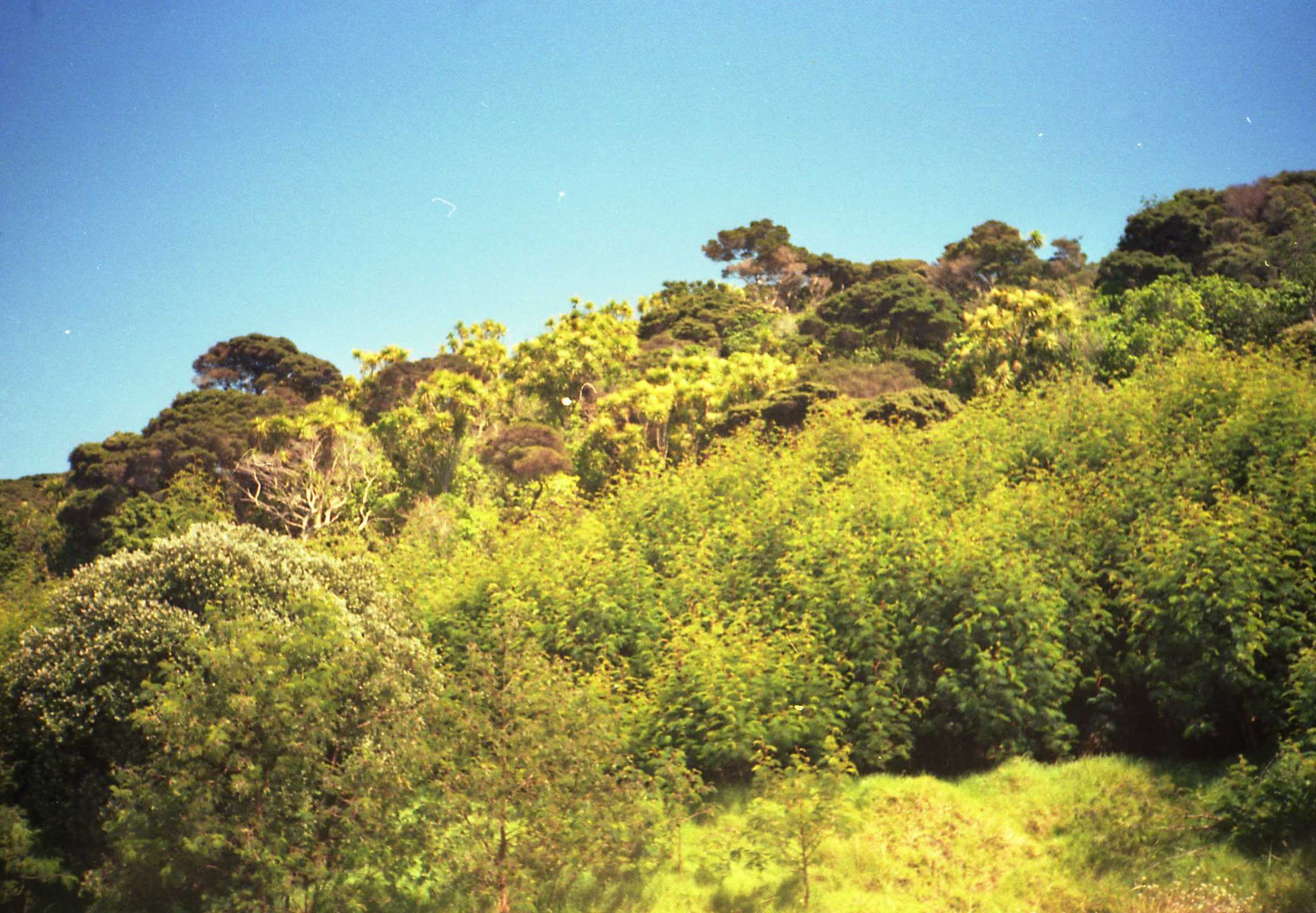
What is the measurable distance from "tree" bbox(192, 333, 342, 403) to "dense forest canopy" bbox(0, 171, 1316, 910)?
25.5 metres

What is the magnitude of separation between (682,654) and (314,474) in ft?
78.9

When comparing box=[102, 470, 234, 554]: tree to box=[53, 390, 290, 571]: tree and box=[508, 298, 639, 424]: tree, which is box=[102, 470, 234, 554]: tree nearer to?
box=[53, 390, 290, 571]: tree

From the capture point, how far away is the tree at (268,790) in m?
13.6

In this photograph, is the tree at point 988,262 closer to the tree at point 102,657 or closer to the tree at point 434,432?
the tree at point 434,432

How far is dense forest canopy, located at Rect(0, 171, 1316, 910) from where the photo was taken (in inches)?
565

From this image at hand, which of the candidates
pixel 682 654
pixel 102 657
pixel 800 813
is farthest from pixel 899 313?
pixel 102 657

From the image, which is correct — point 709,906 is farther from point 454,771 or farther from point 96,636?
point 96,636

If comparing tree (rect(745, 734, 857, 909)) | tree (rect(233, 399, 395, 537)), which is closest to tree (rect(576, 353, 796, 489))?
tree (rect(233, 399, 395, 537))

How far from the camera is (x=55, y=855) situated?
61.7 ft

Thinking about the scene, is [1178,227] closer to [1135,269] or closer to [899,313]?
[1135,269]

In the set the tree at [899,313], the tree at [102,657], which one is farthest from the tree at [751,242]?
the tree at [102,657]

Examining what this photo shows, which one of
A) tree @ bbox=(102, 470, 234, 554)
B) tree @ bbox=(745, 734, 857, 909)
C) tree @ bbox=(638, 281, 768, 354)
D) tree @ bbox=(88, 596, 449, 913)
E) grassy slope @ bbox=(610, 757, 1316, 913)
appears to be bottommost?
grassy slope @ bbox=(610, 757, 1316, 913)

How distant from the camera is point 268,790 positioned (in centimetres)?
1384

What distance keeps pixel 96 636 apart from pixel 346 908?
7.30 meters
